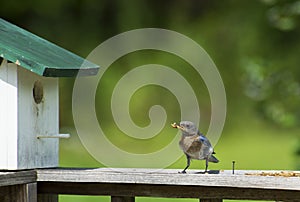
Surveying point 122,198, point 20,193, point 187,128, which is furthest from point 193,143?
point 20,193

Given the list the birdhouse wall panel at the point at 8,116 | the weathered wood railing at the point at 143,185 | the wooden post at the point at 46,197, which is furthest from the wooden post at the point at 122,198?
the birdhouse wall panel at the point at 8,116

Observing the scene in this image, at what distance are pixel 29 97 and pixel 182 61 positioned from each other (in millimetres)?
9179

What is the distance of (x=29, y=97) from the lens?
3684mm

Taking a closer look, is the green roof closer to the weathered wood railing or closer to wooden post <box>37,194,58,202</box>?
the weathered wood railing

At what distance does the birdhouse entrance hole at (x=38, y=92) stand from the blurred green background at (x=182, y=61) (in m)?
5.97

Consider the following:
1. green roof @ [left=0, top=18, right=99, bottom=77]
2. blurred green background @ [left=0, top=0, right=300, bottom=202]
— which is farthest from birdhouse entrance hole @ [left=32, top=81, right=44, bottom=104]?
blurred green background @ [left=0, top=0, right=300, bottom=202]

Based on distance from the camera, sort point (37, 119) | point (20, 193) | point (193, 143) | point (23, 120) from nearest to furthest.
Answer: point (193, 143) < point (20, 193) < point (23, 120) < point (37, 119)

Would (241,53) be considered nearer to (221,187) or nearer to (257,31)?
(257,31)

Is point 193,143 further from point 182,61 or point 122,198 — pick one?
point 182,61

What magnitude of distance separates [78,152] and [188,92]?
5.83 feet

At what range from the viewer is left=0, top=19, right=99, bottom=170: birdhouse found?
140 inches

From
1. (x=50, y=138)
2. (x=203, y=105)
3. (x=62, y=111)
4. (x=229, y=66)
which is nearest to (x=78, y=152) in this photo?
(x=62, y=111)

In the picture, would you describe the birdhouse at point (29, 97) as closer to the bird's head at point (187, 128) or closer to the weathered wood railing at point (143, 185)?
the weathered wood railing at point (143, 185)

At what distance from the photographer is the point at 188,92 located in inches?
432
